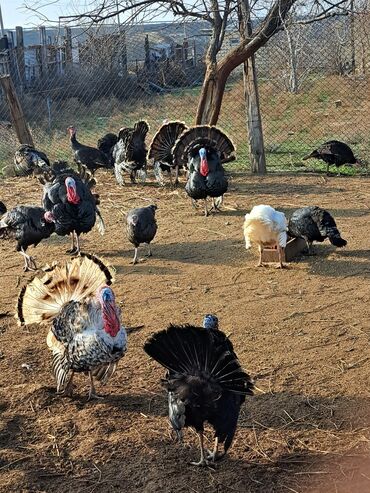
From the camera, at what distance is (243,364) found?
4.92 meters

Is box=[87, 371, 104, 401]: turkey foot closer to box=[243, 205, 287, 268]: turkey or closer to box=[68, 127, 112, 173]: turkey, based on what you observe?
box=[243, 205, 287, 268]: turkey

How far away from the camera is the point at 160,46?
21500 mm

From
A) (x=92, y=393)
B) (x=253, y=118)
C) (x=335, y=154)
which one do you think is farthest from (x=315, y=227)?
(x=253, y=118)

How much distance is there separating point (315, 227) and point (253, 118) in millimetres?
4726

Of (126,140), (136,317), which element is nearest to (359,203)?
(126,140)

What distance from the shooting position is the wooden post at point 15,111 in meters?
12.9

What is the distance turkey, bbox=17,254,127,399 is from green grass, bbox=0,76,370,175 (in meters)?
7.97

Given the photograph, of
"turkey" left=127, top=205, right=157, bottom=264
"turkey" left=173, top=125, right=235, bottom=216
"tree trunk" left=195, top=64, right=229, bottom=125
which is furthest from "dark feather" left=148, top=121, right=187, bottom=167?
"turkey" left=127, top=205, right=157, bottom=264

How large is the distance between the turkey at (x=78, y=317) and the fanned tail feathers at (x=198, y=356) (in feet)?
2.01

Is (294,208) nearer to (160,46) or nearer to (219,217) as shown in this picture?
(219,217)

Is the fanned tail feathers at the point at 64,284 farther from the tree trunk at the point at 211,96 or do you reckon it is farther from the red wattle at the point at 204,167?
the tree trunk at the point at 211,96

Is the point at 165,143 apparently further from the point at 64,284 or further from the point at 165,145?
the point at 64,284

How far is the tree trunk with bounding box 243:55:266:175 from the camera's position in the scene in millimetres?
11305

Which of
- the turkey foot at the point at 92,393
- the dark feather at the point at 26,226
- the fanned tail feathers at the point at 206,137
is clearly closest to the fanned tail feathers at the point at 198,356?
the turkey foot at the point at 92,393
